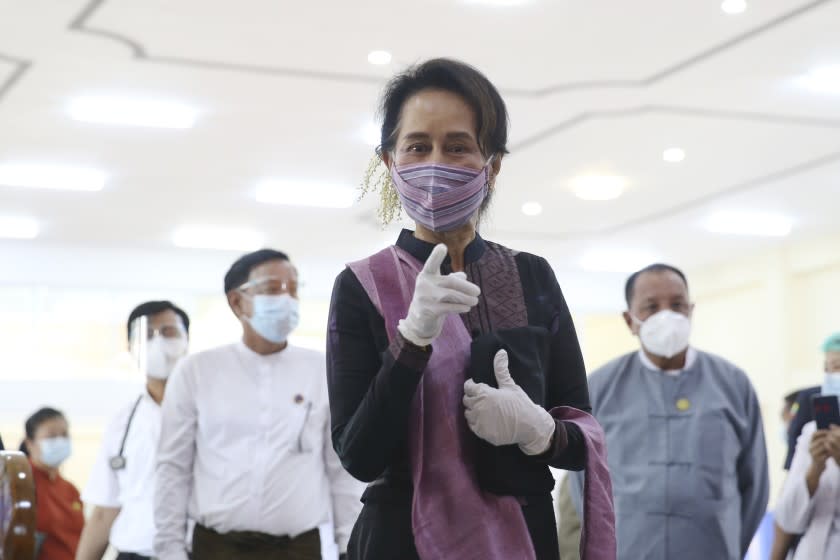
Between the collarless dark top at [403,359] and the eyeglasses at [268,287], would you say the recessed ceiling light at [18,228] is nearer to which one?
the eyeglasses at [268,287]

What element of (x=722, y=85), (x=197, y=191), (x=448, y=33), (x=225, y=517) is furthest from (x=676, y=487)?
(x=197, y=191)

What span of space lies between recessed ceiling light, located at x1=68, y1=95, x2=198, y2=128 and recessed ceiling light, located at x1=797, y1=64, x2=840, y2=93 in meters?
4.79

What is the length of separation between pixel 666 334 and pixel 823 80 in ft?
19.4

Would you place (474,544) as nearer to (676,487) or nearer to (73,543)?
(676,487)

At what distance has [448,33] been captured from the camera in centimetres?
852

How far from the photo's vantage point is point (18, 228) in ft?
48.4

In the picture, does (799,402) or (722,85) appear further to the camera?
(722,85)

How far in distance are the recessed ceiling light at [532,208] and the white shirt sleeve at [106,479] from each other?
921 cm

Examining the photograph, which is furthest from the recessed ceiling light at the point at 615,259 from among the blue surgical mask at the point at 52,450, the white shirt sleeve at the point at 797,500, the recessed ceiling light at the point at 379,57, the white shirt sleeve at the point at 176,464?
the white shirt sleeve at the point at 176,464

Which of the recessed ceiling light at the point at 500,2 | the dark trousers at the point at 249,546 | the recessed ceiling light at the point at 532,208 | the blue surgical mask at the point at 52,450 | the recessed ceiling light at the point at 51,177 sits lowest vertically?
the dark trousers at the point at 249,546

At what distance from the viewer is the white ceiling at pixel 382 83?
8242 millimetres

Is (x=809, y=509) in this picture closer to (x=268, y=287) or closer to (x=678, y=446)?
(x=678, y=446)

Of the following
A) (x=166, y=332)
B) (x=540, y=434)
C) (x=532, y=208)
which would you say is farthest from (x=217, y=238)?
(x=540, y=434)

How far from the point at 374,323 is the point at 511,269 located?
0.77ft
